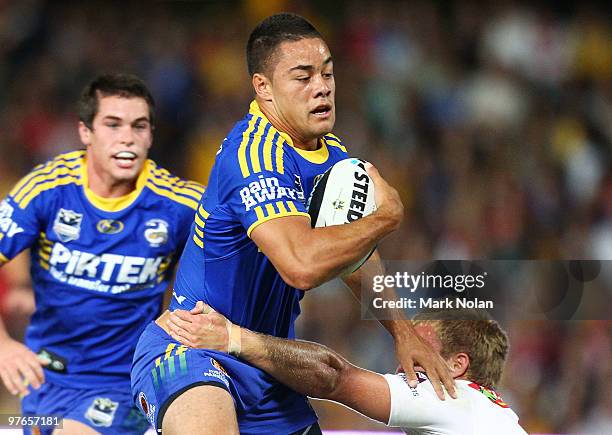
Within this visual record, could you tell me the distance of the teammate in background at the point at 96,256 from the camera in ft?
14.6

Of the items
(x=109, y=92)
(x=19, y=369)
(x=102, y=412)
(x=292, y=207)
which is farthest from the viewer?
(x=109, y=92)

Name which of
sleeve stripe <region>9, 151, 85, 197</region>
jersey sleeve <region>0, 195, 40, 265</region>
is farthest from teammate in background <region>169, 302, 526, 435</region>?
sleeve stripe <region>9, 151, 85, 197</region>

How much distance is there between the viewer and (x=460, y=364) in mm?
3494

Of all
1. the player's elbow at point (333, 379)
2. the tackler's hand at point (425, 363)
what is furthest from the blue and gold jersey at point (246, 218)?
the tackler's hand at point (425, 363)

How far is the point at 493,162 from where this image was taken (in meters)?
8.18

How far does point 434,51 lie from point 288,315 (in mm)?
5731

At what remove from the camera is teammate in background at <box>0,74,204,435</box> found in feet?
14.6

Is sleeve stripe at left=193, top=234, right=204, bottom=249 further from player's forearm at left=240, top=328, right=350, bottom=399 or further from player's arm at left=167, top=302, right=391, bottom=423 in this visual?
player's forearm at left=240, top=328, right=350, bottom=399

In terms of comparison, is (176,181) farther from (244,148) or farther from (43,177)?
(244,148)

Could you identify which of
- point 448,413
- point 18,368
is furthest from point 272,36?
point 18,368

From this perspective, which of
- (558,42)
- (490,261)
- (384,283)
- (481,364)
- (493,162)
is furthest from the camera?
(558,42)

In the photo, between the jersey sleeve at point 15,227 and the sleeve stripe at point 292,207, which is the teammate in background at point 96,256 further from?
the sleeve stripe at point 292,207

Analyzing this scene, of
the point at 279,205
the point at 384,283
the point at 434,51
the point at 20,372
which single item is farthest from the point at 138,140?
the point at 434,51

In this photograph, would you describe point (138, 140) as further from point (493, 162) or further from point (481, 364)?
point (493, 162)
